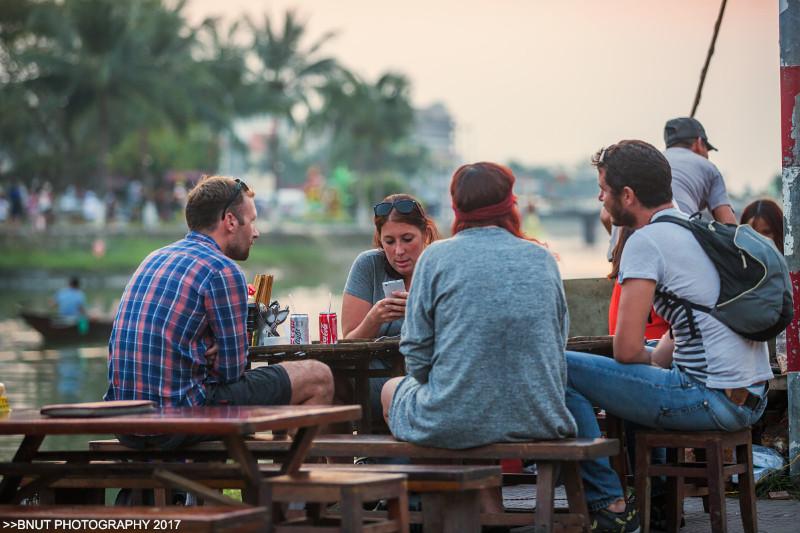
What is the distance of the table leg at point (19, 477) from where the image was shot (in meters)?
4.71

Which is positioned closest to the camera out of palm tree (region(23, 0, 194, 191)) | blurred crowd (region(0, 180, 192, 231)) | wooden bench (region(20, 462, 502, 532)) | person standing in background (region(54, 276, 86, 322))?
wooden bench (region(20, 462, 502, 532))

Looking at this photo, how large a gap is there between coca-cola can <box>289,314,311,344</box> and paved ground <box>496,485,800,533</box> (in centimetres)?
111

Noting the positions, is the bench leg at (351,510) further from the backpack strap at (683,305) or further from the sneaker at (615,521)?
the backpack strap at (683,305)

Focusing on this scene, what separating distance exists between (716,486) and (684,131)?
3292 millimetres

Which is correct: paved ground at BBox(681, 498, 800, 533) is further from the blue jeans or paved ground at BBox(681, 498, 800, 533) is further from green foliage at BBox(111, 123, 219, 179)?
green foliage at BBox(111, 123, 219, 179)

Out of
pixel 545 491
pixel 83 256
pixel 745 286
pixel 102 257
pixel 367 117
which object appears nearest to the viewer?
pixel 545 491

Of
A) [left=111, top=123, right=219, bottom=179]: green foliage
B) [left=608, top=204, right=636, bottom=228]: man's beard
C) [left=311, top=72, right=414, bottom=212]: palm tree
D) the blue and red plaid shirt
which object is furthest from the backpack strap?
[left=311, top=72, right=414, bottom=212]: palm tree

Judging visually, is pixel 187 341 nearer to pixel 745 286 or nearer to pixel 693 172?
pixel 745 286

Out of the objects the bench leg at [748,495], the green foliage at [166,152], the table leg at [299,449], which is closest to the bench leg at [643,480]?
the bench leg at [748,495]

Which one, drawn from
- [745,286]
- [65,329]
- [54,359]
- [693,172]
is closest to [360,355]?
[745,286]

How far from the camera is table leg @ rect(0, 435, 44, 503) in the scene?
471 cm

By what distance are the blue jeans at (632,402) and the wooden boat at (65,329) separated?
90.2 feet

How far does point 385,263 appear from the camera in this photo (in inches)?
242

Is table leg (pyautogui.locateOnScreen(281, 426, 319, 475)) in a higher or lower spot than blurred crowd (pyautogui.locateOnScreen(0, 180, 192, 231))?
lower
